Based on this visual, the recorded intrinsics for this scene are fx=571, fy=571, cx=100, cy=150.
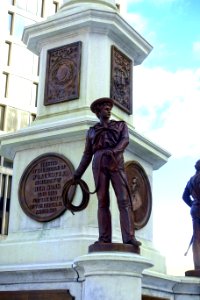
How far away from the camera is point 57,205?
1095cm

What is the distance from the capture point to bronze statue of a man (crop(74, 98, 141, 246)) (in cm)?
890

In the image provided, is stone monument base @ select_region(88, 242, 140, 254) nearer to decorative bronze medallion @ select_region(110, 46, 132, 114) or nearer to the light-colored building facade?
decorative bronze medallion @ select_region(110, 46, 132, 114)

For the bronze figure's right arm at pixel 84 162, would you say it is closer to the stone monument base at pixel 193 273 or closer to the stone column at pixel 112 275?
the stone column at pixel 112 275

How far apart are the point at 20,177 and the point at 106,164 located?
128 inches

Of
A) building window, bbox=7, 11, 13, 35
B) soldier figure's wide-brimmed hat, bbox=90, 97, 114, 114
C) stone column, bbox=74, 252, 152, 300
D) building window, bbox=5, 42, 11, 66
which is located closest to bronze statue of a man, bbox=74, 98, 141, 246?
soldier figure's wide-brimmed hat, bbox=90, 97, 114, 114

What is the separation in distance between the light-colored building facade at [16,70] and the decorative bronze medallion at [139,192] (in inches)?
1637

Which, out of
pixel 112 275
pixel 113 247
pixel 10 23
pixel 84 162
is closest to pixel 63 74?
pixel 84 162

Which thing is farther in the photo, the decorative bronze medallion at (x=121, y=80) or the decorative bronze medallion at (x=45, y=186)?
the decorative bronze medallion at (x=121, y=80)

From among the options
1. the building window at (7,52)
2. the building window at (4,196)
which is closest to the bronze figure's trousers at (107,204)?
the building window at (4,196)

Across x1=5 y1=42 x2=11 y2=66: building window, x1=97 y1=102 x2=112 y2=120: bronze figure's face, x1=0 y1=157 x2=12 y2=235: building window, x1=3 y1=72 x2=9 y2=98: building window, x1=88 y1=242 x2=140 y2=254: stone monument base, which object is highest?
x1=5 y1=42 x2=11 y2=66: building window

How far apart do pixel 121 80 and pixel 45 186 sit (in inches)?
119

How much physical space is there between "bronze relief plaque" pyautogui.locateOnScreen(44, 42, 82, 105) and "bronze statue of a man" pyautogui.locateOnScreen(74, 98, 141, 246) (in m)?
2.77

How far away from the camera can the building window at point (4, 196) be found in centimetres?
4710

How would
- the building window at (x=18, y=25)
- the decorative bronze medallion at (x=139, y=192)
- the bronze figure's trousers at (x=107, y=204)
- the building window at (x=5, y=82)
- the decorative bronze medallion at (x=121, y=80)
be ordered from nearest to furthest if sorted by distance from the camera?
the bronze figure's trousers at (x=107, y=204)
the decorative bronze medallion at (x=139, y=192)
the decorative bronze medallion at (x=121, y=80)
the building window at (x=5, y=82)
the building window at (x=18, y=25)
